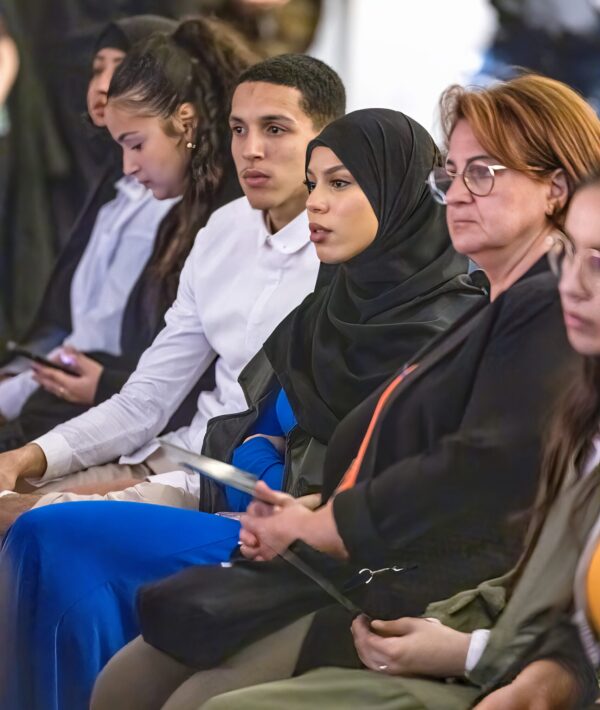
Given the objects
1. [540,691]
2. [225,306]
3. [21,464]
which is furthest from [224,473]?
[21,464]

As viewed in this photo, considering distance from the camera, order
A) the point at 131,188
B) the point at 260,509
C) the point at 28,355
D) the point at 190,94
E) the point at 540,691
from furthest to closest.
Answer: the point at 28,355, the point at 131,188, the point at 190,94, the point at 260,509, the point at 540,691

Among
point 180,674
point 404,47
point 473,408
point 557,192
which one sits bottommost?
point 180,674

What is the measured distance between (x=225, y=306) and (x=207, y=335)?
72mm

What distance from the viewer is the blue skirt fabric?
1.86 meters

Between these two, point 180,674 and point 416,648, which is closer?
point 416,648

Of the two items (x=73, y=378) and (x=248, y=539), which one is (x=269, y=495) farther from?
(x=73, y=378)

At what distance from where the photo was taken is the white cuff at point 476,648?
1517mm

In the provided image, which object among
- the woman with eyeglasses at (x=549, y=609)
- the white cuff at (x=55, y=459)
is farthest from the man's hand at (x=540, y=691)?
the white cuff at (x=55, y=459)

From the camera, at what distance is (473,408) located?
59.7 inches

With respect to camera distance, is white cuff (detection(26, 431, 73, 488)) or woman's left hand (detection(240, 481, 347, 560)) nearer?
woman's left hand (detection(240, 481, 347, 560))

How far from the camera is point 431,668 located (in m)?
1.54

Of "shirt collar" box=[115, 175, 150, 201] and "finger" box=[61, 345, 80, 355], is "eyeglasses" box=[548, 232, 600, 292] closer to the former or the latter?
"shirt collar" box=[115, 175, 150, 201]

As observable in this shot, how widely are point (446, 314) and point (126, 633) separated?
0.72 meters

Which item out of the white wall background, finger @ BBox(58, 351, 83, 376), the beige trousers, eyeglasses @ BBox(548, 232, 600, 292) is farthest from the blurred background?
the beige trousers
